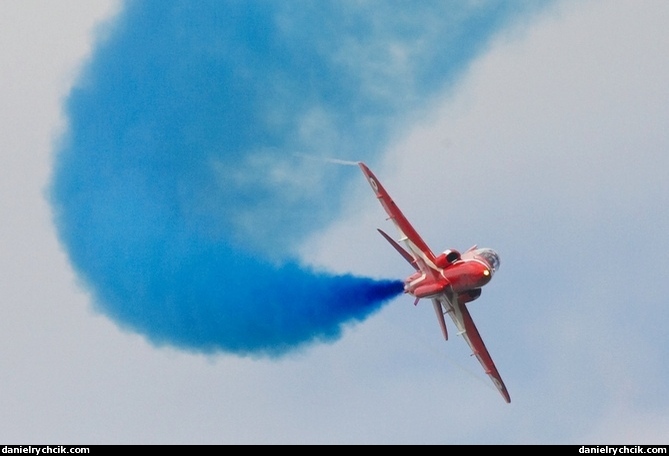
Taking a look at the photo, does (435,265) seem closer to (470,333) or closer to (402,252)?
(402,252)

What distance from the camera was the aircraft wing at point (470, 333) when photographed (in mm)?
53469

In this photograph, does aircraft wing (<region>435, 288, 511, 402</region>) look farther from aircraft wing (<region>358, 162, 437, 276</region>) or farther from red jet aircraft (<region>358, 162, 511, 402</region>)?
aircraft wing (<region>358, 162, 437, 276</region>)

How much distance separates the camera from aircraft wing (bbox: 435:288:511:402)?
53.5 m

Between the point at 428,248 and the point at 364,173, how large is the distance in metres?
4.33

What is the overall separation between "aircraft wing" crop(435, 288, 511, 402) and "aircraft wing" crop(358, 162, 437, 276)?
154 centimetres

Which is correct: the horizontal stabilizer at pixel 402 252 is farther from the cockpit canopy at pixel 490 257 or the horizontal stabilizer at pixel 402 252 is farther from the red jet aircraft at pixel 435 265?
the cockpit canopy at pixel 490 257

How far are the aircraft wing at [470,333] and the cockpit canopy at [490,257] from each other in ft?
6.82

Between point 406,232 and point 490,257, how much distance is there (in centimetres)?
387

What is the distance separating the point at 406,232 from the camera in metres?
51.7

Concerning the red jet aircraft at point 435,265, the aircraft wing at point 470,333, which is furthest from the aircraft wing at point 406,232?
the aircraft wing at point 470,333
